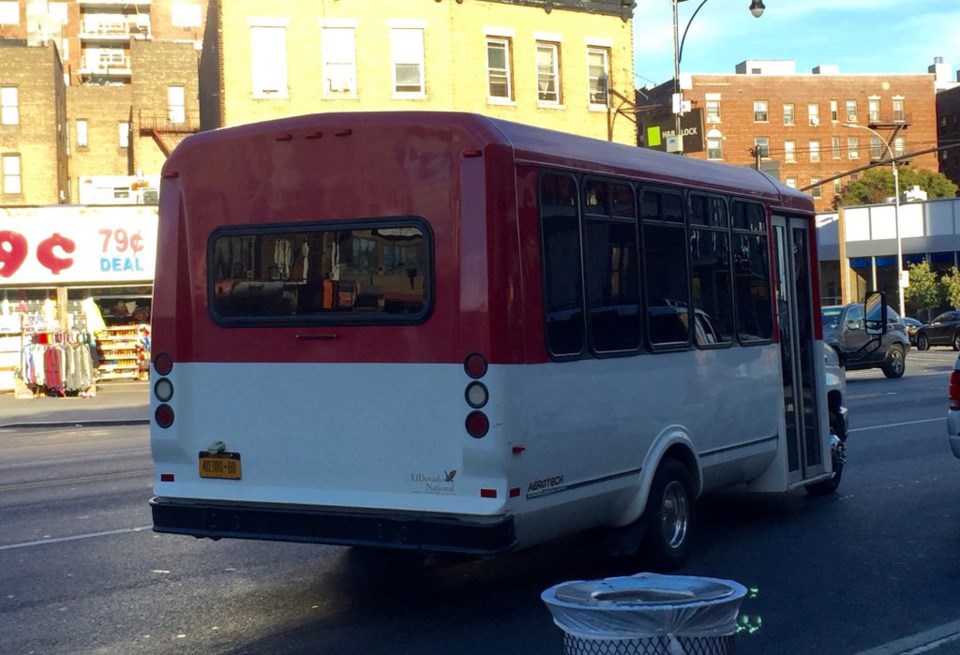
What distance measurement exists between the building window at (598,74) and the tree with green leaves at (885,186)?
171 feet

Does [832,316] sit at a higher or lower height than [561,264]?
lower

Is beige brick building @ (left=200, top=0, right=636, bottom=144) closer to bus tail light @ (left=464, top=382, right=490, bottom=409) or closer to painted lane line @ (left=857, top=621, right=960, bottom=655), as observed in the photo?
bus tail light @ (left=464, top=382, right=490, bottom=409)

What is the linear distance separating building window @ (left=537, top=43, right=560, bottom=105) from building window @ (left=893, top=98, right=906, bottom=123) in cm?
5892

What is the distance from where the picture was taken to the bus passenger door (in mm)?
10289

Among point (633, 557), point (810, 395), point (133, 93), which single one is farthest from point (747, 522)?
point (133, 93)

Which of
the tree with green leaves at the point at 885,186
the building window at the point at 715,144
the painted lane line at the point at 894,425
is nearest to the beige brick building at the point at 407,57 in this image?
the painted lane line at the point at 894,425

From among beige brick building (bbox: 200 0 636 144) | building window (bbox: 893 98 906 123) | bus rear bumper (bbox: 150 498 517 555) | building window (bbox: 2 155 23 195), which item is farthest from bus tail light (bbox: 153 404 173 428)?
building window (bbox: 893 98 906 123)

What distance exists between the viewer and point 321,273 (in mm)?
7355

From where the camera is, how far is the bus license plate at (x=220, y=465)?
7523 mm

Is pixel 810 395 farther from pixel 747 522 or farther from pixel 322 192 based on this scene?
pixel 322 192

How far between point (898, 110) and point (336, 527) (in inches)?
3550

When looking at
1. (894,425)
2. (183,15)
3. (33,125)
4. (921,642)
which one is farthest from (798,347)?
(183,15)

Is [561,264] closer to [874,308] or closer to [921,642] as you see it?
[921,642]

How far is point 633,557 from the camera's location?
27.1ft
